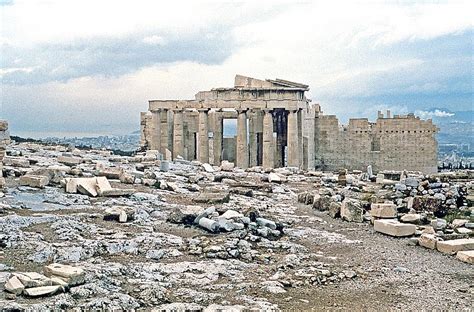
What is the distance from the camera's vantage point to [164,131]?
125 ft

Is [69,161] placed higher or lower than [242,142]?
lower

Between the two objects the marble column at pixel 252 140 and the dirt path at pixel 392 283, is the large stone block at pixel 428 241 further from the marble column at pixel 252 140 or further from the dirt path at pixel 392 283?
the marble column at pixel 252 140

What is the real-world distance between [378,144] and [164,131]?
45.2 feet

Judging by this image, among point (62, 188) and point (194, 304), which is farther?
point (62, 188)

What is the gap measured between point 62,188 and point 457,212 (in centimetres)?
1043

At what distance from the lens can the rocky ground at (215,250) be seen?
8.03 m

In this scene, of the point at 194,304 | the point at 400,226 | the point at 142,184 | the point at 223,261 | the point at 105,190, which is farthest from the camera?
the point at 142,184

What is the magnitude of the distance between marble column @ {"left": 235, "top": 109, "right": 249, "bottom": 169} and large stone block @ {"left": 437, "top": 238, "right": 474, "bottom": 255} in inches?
961

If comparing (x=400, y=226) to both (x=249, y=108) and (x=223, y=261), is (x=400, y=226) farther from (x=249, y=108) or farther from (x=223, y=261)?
(x=249, y=108)

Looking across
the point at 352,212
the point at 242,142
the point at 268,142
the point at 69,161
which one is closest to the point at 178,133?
the point at 242,142

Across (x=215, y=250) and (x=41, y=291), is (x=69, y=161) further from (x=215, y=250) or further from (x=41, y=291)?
(x=41, y=291)

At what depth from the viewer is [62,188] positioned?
1547cm

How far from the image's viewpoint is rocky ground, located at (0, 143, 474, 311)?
316 inches

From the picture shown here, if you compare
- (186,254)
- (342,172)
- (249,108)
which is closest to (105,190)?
(186,254)
